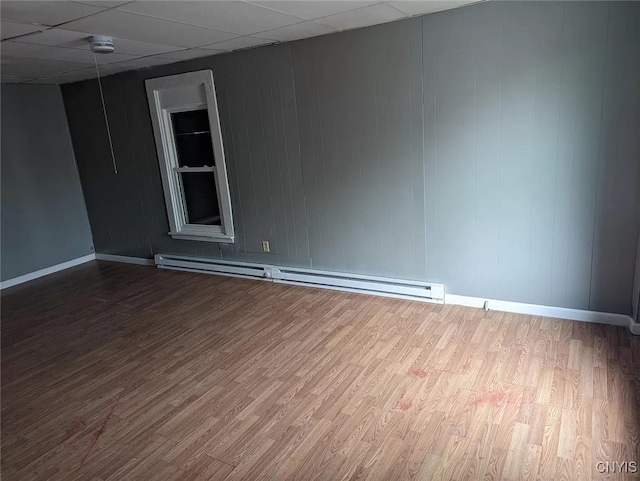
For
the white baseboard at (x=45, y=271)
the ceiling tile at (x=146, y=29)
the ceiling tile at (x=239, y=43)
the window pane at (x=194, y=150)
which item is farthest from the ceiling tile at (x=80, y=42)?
the white baseboard at (x=45, y=271)

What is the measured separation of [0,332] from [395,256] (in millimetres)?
3599

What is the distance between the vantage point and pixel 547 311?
3.35 metres

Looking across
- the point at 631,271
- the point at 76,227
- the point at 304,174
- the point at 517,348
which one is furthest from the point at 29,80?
the point at 631,271

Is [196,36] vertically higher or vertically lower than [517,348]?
higher

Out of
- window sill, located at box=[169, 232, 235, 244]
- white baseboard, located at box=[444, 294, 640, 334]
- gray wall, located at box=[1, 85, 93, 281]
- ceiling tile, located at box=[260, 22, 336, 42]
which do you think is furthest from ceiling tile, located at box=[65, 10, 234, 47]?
white baseboard, located at box=[444, 294, 640, 334]

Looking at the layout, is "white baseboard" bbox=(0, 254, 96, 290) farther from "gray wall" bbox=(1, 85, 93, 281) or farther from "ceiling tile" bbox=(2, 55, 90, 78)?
"ceiling tile" bbox=(2, 55, 90, 78)

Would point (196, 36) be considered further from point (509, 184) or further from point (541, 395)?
point (541, 395)

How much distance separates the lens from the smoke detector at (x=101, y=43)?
320 cm

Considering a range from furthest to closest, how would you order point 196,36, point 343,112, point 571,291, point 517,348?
1. point 343,112
2. point 196,36
3. point 571,291
4. point 517,348

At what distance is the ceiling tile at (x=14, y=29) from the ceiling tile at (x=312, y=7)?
4.82ft

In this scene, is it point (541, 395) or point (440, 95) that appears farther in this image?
point (440, 95)

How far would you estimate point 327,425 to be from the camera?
236 cm

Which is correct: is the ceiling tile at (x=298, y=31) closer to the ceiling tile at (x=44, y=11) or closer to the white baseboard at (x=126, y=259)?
the ceiling tile at (x=44, y=11)

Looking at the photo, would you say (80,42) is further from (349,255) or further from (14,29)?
(349,255)
